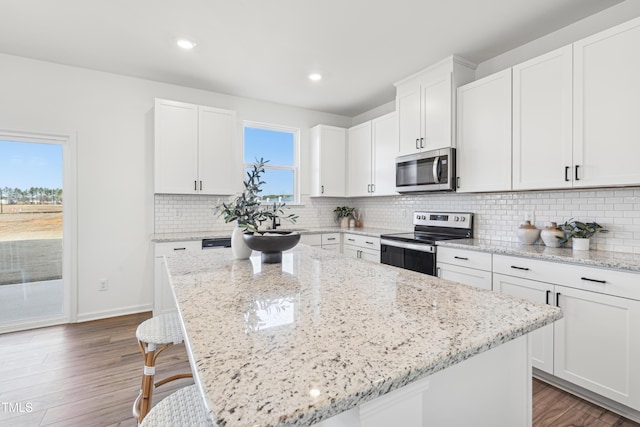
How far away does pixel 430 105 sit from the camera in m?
3.25

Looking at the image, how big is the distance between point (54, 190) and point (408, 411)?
160 inches

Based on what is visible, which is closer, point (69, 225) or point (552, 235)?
point (552, 235)

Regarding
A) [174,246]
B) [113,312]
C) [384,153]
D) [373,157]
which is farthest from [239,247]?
[373,157]

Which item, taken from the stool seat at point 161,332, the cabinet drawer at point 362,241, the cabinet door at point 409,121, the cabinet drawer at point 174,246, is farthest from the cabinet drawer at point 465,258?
the cabinet drawer at point 174,246

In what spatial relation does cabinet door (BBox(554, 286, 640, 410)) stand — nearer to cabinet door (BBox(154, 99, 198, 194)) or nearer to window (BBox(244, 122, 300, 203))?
window (BBox(244, 122, 300, 203))

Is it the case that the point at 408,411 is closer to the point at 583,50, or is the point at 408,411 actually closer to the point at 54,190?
the point at 583,50

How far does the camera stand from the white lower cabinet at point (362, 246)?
374 cm

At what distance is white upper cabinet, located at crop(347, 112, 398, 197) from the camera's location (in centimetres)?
392

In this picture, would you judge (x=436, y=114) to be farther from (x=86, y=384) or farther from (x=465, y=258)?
(x=86, y=384)

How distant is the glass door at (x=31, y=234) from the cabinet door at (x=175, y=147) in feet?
3.22

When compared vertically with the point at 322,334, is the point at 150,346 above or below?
below

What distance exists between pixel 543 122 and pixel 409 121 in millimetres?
1337

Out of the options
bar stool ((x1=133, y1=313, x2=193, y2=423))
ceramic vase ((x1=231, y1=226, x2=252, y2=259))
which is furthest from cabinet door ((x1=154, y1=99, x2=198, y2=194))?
bar stool ((x1=133, y1=313, x2=193, y2=423))

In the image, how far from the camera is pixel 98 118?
3.42 metres
